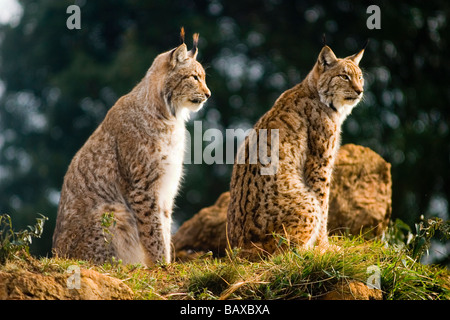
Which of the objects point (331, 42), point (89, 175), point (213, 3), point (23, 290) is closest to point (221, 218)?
point (89, 175)

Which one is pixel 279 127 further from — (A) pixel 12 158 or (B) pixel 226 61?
(A) pixel 12 158

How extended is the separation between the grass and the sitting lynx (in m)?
1.04

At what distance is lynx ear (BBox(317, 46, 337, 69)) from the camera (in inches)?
271

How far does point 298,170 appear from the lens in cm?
648

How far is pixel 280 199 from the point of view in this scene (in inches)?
243

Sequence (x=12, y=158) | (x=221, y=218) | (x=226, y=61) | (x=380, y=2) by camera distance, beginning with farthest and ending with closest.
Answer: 1. (x=12, y=158)
2. (x=226, y=61)
3. (x=380, y=2)
4. (x=221, y=218)

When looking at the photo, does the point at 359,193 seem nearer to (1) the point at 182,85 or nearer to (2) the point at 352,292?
(1) the point at 182,85

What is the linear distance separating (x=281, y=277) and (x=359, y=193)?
11.4 ft

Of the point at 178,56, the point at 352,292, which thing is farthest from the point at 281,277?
the point at 178,56

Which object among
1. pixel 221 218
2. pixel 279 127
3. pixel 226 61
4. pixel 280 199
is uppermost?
pixel 226 61

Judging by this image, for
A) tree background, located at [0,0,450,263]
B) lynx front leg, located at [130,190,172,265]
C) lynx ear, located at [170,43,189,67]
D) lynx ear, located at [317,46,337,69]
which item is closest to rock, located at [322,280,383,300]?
lynx front leg, located at [130,190,172,265]

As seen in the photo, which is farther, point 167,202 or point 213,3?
point 213,3

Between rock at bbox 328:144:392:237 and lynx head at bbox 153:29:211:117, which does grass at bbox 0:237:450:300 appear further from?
rock at bbox 328:144:392:237

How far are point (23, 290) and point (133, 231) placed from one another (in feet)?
7.89
